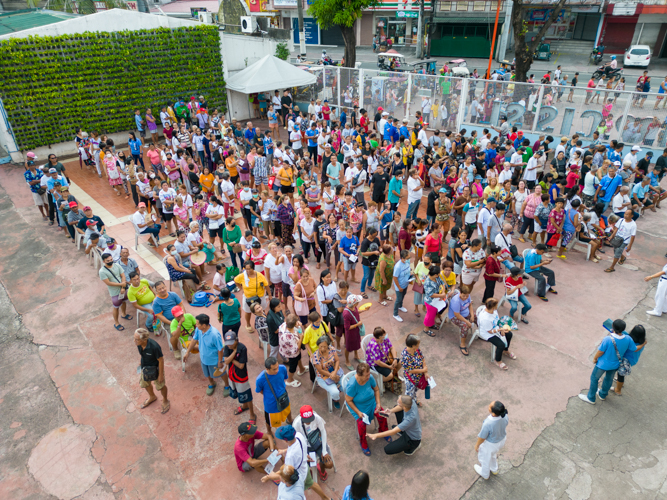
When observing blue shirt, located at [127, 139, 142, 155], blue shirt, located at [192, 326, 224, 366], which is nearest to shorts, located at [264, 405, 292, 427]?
blue shirt, located at [192, 326, 224, 366]

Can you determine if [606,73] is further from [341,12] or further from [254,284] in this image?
[254,284]

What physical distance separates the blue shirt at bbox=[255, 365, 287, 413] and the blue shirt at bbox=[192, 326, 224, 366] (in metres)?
1.17

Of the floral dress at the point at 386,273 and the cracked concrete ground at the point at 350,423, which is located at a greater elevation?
the floral dress at the point at 386,273

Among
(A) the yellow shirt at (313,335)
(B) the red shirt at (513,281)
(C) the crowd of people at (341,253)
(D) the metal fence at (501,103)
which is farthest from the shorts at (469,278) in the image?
(D) the metal fence at (501,103)

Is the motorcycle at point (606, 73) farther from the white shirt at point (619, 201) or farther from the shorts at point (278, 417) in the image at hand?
the shorts at point (278, 417)

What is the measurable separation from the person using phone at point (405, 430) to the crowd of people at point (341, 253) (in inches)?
0.8

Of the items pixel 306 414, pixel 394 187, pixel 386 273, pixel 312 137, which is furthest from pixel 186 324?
pixel 312 137

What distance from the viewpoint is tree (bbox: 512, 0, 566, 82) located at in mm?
17047

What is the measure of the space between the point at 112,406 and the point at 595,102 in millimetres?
16271

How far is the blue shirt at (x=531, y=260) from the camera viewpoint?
8797 millimetres

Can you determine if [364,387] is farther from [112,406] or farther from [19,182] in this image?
[19,182]

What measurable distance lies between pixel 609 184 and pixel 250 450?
35.2 ft

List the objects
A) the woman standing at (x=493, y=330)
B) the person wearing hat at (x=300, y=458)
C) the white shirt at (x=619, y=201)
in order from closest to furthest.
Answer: the person wearing hat at (x=300, y=458), the woman standing at (x=493, y=330), the white shirt at (x=619, y=201)

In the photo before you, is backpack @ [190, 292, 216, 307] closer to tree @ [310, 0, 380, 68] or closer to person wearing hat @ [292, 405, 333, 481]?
person wearing hat @ [292, 405, 333, 481]
